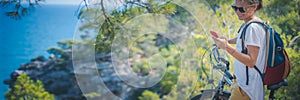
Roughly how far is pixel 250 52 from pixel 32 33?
1527 mm

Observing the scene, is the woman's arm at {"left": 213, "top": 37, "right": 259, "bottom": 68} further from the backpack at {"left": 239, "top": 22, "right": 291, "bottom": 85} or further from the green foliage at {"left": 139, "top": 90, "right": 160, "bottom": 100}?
the green foliage at {"left": 139, "top": 90, "right": 160, "bottom": 100}

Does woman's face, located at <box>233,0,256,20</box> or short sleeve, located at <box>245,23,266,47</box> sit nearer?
short sleeve, located at <box>245,23,266,47</box>

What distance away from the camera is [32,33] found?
2.65 metres

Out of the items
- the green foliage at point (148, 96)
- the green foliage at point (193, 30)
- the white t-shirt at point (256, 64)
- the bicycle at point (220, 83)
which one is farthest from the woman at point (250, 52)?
the green foliage at point (148, 96)

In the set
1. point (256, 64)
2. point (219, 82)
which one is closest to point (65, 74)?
point (219, 82)

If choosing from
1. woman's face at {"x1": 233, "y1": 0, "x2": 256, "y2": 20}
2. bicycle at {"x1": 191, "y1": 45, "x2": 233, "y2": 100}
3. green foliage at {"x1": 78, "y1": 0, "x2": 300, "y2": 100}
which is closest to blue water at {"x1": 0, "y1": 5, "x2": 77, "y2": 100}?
green foliage at {"x1": 78, "y1": 0, "x2": 300, "y2": 100}

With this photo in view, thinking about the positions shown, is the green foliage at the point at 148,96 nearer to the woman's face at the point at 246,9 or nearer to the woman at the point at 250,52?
the woman at the point at 250,52

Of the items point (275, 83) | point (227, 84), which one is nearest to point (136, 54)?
point (227, 84)

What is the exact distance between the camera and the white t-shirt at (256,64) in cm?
179

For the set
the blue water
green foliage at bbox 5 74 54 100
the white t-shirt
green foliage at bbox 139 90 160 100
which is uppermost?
the blue water

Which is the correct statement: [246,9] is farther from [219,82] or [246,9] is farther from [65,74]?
[65,74]

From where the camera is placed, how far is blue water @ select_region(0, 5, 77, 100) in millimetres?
2498

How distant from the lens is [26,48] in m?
2.69

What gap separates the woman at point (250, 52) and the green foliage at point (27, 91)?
4.94ft
